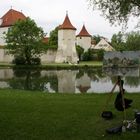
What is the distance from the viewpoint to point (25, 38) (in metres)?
55.3

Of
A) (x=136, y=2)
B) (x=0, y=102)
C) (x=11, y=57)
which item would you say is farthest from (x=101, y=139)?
(x=11, y=57)

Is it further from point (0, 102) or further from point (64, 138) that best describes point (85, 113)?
point (0, 102)

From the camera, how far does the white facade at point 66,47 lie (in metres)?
72.9

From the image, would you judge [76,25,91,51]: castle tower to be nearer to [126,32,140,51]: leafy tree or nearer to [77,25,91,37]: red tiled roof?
[77,25,91,37]: red tiled roof

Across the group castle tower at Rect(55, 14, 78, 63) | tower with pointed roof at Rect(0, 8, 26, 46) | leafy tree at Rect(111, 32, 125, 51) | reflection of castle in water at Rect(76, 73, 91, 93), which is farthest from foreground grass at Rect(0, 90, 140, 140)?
tower with pointed roof at Rect(0, 8, 26, 46)

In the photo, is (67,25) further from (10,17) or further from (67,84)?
(67,84)

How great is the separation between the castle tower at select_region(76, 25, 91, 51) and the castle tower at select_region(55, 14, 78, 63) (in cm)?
1759

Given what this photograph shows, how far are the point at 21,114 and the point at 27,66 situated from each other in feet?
144

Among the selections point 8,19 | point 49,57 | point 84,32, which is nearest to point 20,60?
point 49,57

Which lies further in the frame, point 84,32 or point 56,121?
point 84,32

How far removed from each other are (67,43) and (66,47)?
3.02 feet

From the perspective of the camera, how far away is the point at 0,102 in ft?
44.2

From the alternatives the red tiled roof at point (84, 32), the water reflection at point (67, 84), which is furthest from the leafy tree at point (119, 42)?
the red tiled roof at point (84, 32)

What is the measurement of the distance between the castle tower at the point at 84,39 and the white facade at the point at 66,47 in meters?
17.8
